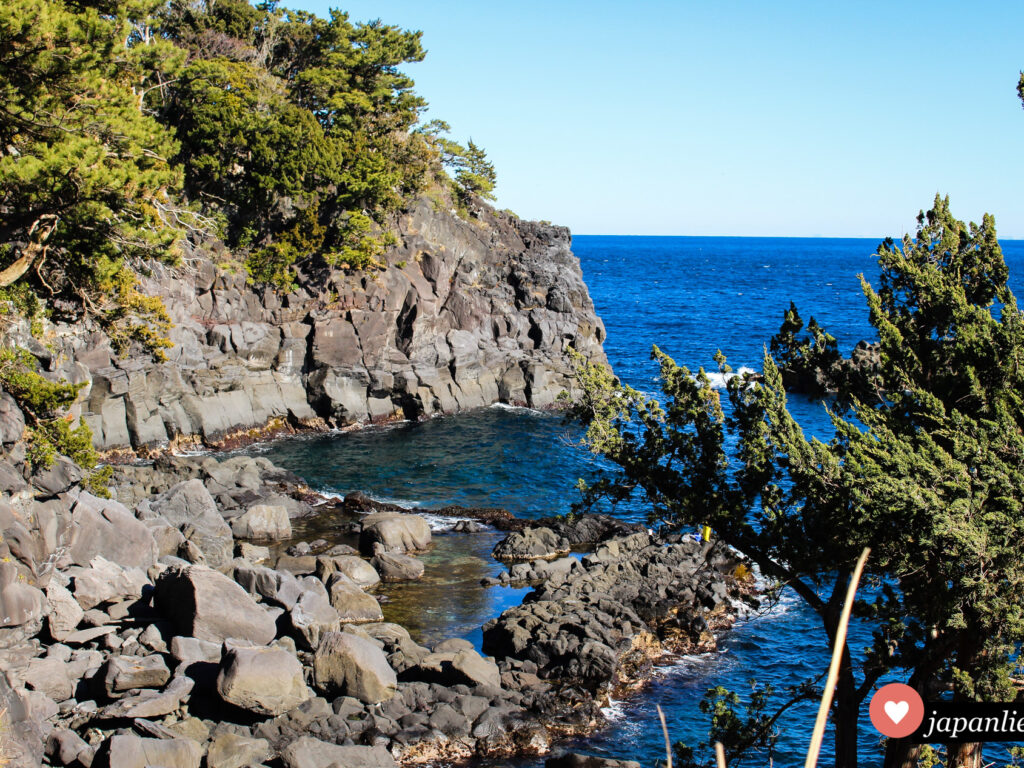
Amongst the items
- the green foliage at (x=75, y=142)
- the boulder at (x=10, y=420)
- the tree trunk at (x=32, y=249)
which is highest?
the green foliage at (x=75, y=142)

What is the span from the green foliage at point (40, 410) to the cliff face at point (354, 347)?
550 inches

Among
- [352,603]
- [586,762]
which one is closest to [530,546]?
[352,603]

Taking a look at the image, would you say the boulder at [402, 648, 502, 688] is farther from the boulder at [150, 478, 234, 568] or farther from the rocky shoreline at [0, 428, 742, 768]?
the boulder at [150, 478, 234, 568]

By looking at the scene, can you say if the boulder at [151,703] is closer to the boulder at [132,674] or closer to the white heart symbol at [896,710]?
the boulder at [132,674]

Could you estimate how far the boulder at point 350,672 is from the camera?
23750mm

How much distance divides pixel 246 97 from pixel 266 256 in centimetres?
1164

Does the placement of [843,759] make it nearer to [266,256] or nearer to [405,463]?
[405,463]

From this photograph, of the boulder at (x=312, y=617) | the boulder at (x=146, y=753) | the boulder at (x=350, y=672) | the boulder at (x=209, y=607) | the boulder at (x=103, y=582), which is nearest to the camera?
the boulder at (x=146, y=753)

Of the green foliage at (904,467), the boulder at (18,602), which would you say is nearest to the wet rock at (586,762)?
the green foliage at (904,467)

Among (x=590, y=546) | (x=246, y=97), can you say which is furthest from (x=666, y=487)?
(x=246, y=97)

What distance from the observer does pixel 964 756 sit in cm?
1504

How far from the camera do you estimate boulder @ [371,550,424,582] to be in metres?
34.5

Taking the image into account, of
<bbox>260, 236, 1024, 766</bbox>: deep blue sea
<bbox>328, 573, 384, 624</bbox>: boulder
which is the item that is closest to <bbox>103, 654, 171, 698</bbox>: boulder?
<bbox>328, 573, 384, 624</bbox>: boulder

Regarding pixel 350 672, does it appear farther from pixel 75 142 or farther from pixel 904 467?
pixel 75 142
